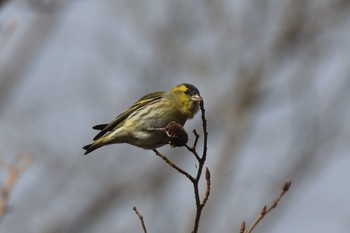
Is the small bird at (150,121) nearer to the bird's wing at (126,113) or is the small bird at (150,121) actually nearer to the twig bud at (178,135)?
the bird's wing at (126,113)

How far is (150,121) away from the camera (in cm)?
485

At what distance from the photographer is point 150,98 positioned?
5.39 meters

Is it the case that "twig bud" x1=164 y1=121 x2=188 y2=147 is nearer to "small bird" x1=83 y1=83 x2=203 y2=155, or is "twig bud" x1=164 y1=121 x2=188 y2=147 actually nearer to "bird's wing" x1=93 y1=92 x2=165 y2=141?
"small bird" x1=83 y1=83 x2=203 y2=155

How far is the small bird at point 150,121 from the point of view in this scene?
474cm

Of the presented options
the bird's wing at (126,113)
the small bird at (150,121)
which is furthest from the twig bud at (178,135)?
the bird's wing at (126,113)

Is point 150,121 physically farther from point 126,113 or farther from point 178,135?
point 178,135

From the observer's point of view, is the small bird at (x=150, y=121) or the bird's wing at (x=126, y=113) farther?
the bird's wing at (x=126, y=113)

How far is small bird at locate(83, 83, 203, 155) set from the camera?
15.6 feet

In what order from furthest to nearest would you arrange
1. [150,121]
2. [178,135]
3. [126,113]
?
[126,113] → [150,121] → [178,135]

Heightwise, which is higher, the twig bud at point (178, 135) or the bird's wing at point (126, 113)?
the bird's wing at point (126, 113)

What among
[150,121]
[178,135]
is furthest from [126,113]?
[178,135]

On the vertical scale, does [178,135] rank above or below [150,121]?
below

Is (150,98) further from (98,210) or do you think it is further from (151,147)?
(98,210)

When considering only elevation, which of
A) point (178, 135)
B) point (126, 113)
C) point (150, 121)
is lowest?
point (178, 135)
